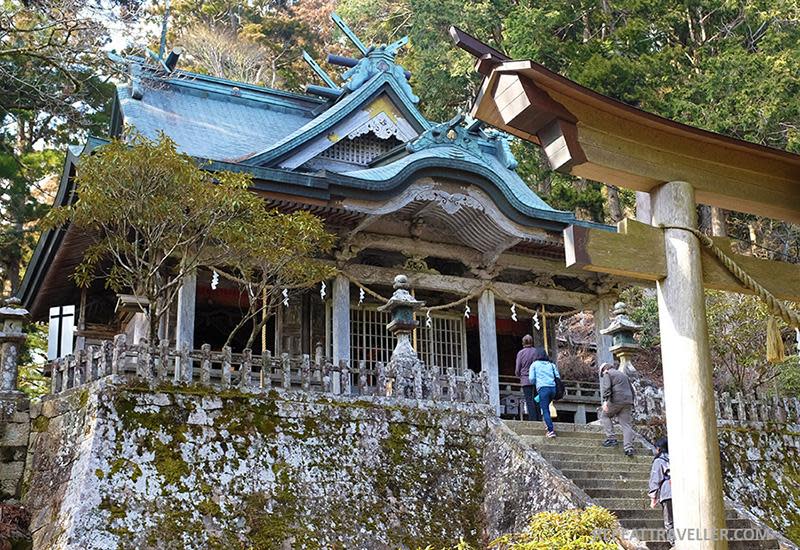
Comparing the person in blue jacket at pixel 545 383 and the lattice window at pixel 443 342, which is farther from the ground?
the lattice window at pixel 443 342

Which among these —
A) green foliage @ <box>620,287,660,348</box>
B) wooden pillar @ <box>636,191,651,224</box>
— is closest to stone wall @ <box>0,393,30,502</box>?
wooden pillar @ <box>636,191,651,224</box>

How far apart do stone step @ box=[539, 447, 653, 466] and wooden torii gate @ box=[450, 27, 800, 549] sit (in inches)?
224

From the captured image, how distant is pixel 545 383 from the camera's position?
12.7 m

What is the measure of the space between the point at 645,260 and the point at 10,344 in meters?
9.31

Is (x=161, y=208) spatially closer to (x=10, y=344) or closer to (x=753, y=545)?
(x=10, y=344)

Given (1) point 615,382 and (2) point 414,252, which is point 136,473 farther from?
(2) point 414,252

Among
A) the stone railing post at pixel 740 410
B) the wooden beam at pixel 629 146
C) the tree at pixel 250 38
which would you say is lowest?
the stone railing post at pixel 740 410

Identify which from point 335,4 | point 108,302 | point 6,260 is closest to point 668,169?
point 108,302

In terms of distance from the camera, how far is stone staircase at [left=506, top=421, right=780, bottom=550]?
34.5ft

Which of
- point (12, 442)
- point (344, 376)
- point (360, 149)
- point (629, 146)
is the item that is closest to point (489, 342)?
point (344, 376)

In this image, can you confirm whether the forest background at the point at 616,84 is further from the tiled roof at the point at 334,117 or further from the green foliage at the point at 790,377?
the tiled roof at the point at 334,117

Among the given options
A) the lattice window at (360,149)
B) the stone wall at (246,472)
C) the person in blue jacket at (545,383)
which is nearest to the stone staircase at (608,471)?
the person in blue jacket at (545,383)

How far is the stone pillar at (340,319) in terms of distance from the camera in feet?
47.5

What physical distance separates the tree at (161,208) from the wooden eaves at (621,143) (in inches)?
223
